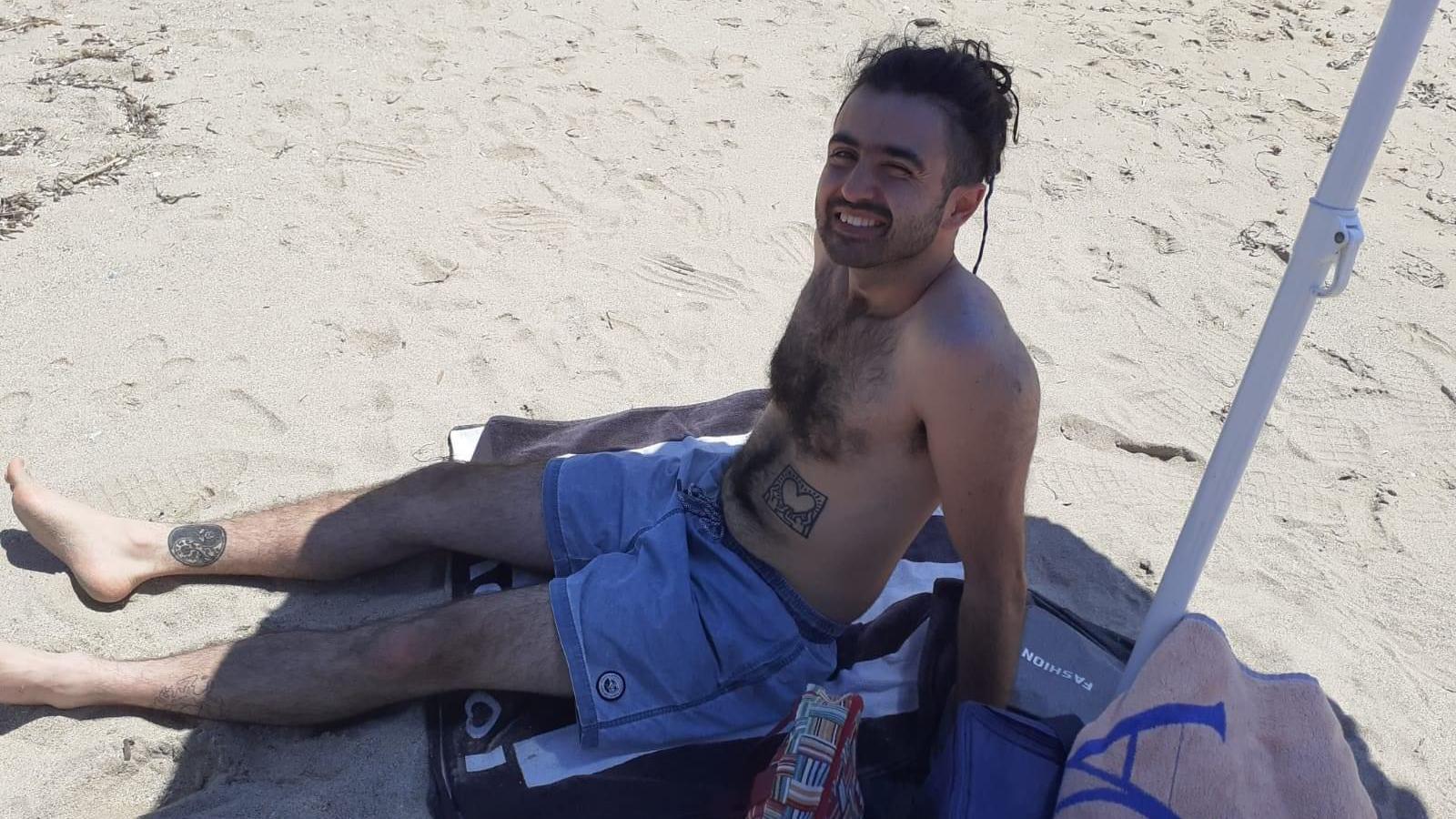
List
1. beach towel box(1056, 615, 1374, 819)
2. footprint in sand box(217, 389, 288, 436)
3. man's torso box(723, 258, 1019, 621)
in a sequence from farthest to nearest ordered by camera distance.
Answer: footprint in sand box(217, 389, 288, 436) < man's torso box(723, 258, 1019, 621) < beach towel box(1056, 615, 1374, 819)

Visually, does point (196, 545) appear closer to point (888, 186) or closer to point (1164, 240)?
point (888, 186)

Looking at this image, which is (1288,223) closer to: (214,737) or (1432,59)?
(1432,59)

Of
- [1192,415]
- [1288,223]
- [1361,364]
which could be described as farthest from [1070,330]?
[1288,223]

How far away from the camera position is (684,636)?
7.47ft

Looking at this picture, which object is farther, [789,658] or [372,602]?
[372,602]

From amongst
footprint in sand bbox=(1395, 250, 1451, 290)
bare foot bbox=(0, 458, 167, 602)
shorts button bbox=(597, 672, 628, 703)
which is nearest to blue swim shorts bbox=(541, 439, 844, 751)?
shorts button bbox=(597, 672, 628, 703)

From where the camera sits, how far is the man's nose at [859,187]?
214 centimetres

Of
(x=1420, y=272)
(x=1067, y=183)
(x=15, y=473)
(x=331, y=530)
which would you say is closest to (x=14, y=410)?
(x=15, y=473)

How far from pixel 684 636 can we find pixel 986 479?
27.1 inches

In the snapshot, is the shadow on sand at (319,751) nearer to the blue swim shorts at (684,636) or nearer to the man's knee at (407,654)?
the man's knee at (407,654)

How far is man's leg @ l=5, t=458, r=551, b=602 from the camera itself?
2.60 meters

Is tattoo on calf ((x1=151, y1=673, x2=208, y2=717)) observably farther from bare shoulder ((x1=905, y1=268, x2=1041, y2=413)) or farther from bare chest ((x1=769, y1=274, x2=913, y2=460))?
bare shoulder ((x1=905, y1=268, x2=1041, y2=413))

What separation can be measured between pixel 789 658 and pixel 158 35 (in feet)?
13.2

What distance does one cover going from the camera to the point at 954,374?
6.57ft
